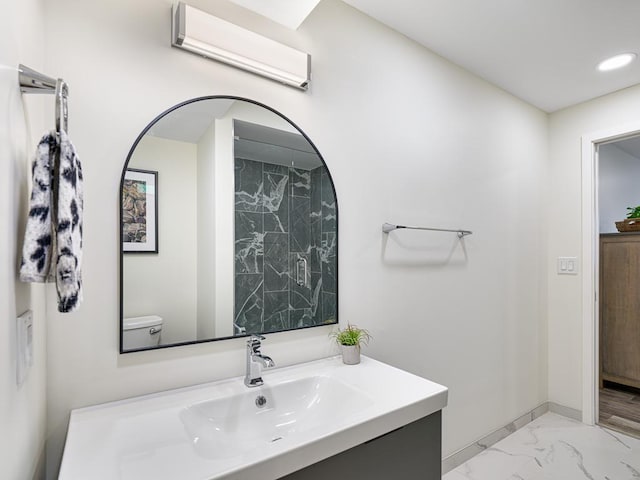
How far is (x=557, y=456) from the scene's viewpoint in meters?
2.23

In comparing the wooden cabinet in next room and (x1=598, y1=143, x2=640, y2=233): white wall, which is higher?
(x1=598, y1=143, x2=640, y2=233): white wall

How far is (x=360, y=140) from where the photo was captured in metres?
1.72

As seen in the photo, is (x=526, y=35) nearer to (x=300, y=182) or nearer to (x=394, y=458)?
(x=300, y=182)

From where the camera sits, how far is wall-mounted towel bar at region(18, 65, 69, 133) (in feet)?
2.32

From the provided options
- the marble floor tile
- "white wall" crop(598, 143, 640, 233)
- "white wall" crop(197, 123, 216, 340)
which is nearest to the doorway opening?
"white wall" crop(598, 143, 640, 233)

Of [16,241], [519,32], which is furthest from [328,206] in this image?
[519,32]

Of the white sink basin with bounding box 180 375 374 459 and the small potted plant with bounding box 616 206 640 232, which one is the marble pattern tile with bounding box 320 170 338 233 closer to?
the white sink basin with bounding box 180 375 374 459

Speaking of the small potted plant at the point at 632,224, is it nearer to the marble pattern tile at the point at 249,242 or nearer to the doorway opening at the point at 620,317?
the doorway opening at the point at 620,317

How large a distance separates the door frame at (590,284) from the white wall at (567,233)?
37 mm

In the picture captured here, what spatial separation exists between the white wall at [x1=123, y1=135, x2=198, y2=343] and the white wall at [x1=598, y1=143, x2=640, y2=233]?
391cm

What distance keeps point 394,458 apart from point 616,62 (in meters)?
2.59

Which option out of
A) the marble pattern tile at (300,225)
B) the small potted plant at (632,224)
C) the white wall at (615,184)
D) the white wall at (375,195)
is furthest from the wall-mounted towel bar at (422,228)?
the white wall at (615,184)

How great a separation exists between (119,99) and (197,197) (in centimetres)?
38

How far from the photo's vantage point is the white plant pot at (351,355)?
1466 mm
